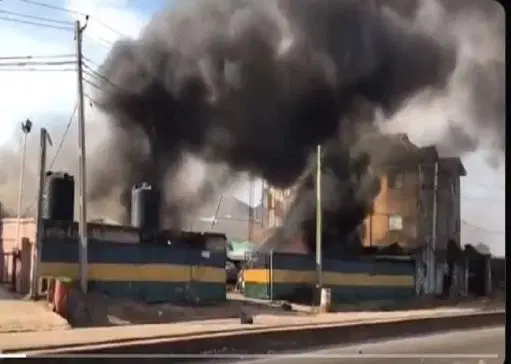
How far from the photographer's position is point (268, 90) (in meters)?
1.60

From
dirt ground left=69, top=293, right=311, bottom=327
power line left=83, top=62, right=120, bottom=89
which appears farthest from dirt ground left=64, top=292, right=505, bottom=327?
power line left=83, top=62, right=120, bottom=89

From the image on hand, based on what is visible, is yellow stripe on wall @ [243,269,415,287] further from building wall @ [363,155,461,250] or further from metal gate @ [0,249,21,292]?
metal gate @ [0,249,21,292]

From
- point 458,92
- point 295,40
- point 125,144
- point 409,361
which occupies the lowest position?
point 409,361

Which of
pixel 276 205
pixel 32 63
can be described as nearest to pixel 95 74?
pixel 32 63

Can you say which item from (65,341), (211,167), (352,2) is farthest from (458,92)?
(65,341)

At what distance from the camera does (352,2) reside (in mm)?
1604

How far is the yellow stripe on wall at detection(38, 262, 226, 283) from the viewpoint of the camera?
141 cm

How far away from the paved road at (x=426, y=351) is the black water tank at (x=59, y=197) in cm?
49

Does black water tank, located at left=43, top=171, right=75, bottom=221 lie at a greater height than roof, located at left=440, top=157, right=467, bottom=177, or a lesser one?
lesser

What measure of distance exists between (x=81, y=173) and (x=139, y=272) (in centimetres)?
24

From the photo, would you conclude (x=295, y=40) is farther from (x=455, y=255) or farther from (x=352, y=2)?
(x=455, y=255)

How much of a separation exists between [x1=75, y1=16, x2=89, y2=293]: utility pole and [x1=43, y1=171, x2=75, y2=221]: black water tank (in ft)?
0.06

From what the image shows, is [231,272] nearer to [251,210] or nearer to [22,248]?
[251,210]

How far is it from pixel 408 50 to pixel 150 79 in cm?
60
